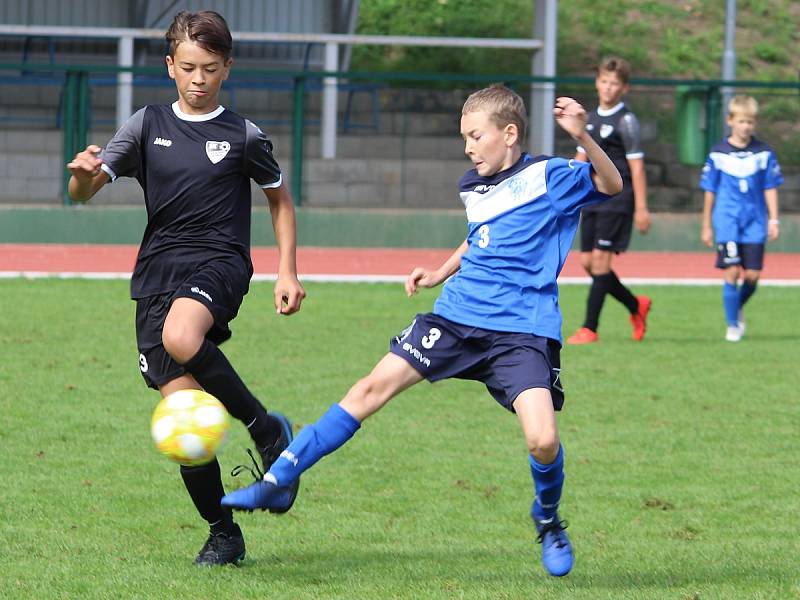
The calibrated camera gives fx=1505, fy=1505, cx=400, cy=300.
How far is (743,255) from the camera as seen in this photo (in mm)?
11633

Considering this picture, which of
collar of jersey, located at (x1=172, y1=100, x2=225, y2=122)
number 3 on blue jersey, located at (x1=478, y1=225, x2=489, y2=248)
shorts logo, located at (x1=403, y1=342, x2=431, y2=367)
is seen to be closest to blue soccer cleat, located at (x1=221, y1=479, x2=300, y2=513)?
shorts logo, located at (x1=403, y1=342, x2=431, y2=367)

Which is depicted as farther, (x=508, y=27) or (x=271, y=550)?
(x=508, y=27)

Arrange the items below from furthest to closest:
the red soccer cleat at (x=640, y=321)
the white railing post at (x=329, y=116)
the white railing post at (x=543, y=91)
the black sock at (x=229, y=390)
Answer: the white railing post at (x=543, y=91) < the white railing post at (x=329, y=116) < the red soccer cleat at (x=640, y=321) < the black sock at (x=229, y=390)

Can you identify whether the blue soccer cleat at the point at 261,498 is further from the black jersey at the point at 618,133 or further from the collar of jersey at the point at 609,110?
the collar of jersey at the point at 609,110

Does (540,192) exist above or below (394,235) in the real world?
above

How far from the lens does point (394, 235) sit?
18906mm

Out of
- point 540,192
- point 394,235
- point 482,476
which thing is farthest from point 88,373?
point 394,235

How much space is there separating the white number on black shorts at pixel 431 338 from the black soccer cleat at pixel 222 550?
0.95 meters

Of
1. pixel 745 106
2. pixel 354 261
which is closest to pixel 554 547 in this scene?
pixel 745 106

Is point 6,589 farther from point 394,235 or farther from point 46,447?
point 394,235

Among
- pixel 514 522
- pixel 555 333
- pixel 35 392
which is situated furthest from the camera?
pixel 35 392

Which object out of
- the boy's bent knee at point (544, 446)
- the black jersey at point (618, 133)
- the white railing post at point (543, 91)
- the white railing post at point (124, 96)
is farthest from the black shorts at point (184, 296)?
the white railing post at point (543, 91)

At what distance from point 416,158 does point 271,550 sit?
13650 mm

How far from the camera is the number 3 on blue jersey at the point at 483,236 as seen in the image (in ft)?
17.4
